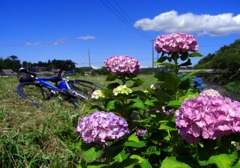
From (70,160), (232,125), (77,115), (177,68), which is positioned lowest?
(70,160)

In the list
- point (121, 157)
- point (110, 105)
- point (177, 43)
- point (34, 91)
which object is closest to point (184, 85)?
point (177, 43)

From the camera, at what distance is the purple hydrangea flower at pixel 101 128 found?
2.37 meters

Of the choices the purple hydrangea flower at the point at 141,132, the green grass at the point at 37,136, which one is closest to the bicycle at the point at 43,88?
the green grass at the point at 37,136

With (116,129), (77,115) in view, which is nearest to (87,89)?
(77,115)

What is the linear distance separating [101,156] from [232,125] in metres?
1.07

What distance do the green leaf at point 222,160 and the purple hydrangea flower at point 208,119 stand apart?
0.38ft

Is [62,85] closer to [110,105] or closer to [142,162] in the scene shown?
[110,105]

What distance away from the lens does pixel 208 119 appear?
1867 millimetres

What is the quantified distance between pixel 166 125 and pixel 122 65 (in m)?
0.99

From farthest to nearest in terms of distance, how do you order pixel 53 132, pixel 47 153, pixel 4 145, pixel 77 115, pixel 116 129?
pixel 77 115 < pixel 53 132 < pixel 47 153 < pixel 4 145 < pixel 116 129

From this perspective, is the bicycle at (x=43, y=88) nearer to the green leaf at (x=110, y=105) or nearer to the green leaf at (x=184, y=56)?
the green leaf at (x=110, y=105)

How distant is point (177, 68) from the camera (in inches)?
123

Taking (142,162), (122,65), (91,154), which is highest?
(122,65)

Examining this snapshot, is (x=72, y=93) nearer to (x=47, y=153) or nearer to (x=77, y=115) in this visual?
(x=77, y=115)
